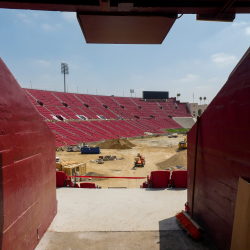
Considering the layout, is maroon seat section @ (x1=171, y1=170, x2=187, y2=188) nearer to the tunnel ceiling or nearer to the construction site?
the construction site

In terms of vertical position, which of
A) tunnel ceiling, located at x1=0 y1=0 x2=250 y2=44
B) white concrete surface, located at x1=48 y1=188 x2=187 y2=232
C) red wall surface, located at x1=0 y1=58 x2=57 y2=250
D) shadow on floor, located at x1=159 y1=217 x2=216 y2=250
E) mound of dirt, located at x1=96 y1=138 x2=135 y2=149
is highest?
tunnel ceiling, located at x1=0 y1=0 x2=250 y2=44

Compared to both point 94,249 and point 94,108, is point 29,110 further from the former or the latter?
point 94,108

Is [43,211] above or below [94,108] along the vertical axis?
below

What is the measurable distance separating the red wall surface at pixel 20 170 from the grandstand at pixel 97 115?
1068 inches

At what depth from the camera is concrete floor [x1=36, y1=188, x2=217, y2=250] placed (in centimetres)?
499

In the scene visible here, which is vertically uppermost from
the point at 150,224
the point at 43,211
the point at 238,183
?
the point at 238,183

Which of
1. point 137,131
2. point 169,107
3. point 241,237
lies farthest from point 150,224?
point 169,107

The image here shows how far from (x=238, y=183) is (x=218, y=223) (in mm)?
1427

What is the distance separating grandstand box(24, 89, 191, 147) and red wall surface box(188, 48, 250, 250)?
95.9 ft

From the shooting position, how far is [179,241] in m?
5.09

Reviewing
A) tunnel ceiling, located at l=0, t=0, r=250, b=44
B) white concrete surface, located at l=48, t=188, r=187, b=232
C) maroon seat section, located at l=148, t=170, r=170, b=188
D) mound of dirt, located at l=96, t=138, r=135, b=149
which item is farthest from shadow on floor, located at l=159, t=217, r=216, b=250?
mound of dirt, located at l=96, t=138, r=135, b=149

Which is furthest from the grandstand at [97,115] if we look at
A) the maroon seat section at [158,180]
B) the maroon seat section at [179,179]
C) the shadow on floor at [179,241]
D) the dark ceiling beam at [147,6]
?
the shadow on floor at [179,241]

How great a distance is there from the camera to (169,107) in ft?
251

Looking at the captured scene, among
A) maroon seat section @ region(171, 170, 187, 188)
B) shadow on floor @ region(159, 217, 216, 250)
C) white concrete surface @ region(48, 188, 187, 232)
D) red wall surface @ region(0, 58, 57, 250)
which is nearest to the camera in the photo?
red wall surface @ region(0, 58, 57, 250)
